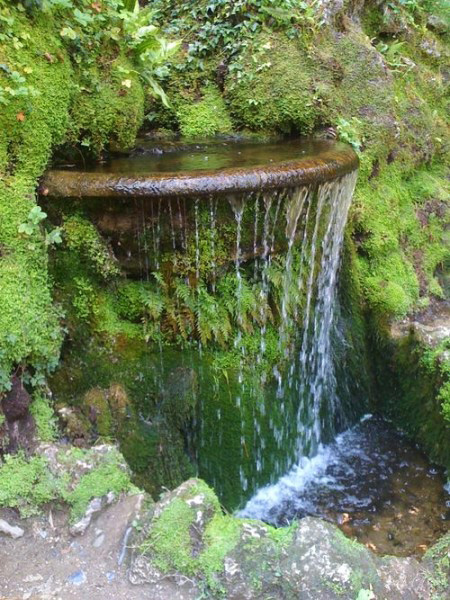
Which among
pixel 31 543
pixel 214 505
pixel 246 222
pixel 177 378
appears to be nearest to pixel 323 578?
pixel 214 505

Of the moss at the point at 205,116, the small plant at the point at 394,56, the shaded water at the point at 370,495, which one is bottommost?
the shaded water at the point at 370,495

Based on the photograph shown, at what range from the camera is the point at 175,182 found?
4125 millimetres

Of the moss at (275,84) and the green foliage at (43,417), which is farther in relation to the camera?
the moss at (275,84)

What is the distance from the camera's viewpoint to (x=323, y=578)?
3248 mm

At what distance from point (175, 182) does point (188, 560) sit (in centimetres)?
A: 261

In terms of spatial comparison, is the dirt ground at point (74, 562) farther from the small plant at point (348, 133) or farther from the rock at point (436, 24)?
the rock at point (436, 24)

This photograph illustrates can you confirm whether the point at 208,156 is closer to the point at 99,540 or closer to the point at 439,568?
the point at 99,540

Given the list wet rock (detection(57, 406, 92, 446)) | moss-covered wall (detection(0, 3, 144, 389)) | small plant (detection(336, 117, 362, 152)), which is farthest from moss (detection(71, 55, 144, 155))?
small plant (detection(336, 117, 362, 152))

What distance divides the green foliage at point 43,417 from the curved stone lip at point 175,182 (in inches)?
62.7

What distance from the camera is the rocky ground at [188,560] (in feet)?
10.6

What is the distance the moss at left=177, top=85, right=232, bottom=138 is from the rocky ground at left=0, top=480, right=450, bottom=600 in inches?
184

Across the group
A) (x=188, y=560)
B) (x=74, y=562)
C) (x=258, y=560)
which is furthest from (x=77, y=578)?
(x=258, y=560)

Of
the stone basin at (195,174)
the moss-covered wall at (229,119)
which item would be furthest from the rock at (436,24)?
the stone basin at (195,174)

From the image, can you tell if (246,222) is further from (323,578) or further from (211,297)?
(323,578)
